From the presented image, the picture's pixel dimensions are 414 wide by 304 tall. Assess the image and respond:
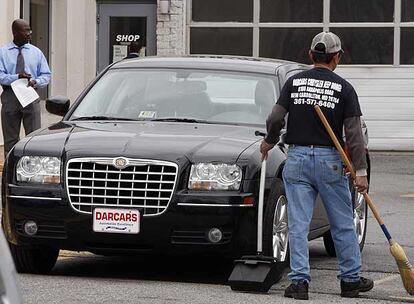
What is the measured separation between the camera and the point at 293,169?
7.87m

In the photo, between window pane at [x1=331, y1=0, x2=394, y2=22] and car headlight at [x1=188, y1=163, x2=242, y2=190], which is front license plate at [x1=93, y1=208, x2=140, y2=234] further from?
window pane at [x1=331, y1=0, x2=394, y2=22]

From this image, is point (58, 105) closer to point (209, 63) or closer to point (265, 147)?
point (209, 63)

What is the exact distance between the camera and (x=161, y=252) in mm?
8156

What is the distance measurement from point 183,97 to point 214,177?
142 cm

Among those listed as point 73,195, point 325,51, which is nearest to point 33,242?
point 73,195

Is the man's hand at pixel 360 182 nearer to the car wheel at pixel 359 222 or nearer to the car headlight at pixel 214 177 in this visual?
the car headlight at pixel 214 177

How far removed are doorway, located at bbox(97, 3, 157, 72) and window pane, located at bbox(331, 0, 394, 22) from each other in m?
3.36

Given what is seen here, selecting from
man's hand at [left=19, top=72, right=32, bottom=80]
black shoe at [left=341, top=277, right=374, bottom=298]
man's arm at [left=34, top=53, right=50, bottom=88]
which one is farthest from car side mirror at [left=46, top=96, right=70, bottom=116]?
man's arm at [left=34, top=53, right=50, bottom=88]

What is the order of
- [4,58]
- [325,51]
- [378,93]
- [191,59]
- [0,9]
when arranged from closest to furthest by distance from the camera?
[325,51] → [191,59] → [4,58] → [0,9] → [378,93]

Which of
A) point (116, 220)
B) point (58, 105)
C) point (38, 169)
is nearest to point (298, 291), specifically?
point (116, 220)

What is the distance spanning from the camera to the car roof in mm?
9672

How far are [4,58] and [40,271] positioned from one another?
19.6ft

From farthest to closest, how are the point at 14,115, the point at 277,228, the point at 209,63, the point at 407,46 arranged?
1. the point at 407,46
2. the point at 14,115
3. the point at 209,63
4. the point at 277,228

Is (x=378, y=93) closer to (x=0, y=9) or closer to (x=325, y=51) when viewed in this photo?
(x=0, y=9)
